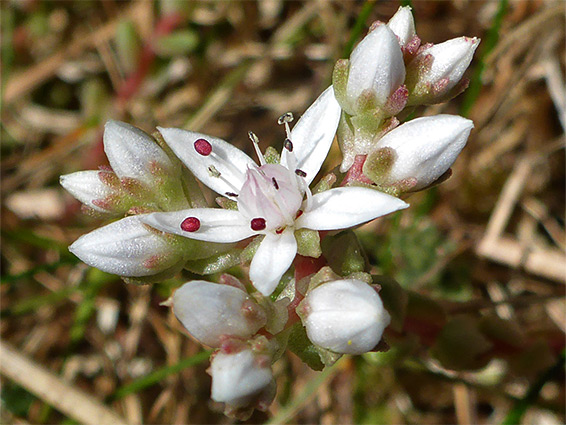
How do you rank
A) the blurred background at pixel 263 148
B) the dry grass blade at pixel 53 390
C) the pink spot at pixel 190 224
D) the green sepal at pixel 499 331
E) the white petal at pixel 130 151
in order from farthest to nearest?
the blurred background at pixel 263 148 < the dry grass blade at pixel 53 390 < the green sepal at pixel 499 331 < the white petal at pixel 130 151 < the pink spot at pixel 190 224

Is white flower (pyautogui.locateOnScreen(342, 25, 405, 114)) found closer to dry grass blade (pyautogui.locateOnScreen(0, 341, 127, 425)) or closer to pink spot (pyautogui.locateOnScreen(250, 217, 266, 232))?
pink spot (pyautogui.locateOnScreen(250, 217, 266, 232))

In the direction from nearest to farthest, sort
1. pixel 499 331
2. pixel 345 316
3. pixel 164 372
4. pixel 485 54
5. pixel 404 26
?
pixel 345 316 → pixel 404 26 → pixel 499 331 → pixel 164 372 → pixel 485 54

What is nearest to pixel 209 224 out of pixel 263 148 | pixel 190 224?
pixel 190 224

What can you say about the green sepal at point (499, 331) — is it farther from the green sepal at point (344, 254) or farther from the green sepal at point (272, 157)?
the green sepal at point (272, 157)

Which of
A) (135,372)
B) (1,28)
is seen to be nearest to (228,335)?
(135,372)

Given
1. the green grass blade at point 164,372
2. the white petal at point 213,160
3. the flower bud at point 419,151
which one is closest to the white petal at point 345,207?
the flower bud at point 419,151

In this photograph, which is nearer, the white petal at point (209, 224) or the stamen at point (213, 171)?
the white petal at point (209, 224)

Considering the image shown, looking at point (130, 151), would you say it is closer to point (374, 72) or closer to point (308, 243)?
point (308, 243)
